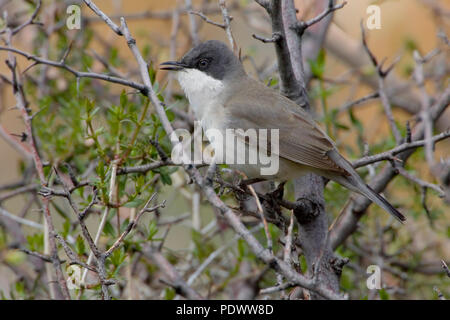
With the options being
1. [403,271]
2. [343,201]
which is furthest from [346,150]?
[403,271]

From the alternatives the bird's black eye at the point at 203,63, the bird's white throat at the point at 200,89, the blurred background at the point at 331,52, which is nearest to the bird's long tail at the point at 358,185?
the blurred background at the point at 331,52

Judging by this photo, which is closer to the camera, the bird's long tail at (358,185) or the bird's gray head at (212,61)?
the bird's long tail at (358,185)

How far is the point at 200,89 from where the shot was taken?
3594 millimetres

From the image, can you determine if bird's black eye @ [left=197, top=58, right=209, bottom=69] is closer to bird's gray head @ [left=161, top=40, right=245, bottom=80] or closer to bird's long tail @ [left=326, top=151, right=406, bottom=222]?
bird's gray head @ [left=161, top=40, right=245, bottom=80]

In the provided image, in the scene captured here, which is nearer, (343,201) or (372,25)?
(372,25)

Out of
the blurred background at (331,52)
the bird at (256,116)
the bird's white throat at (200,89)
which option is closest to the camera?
the bird at (256,116)

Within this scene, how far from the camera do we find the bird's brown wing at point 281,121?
11.1 feet

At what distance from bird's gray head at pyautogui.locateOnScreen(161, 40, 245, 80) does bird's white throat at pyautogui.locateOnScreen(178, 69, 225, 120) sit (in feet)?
0.13

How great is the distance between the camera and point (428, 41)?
256 inches

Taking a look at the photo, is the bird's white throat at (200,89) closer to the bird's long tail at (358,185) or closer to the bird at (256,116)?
the bird at (256,116)

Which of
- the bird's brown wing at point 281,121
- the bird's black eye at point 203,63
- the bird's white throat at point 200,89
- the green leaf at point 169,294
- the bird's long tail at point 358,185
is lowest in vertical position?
the green leaf at point 169,294

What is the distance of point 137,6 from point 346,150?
3887 millimetres

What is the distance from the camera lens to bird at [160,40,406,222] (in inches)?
127
